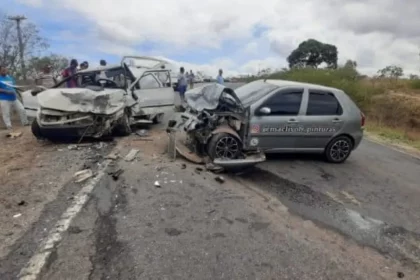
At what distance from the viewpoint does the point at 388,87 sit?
23.3 metres

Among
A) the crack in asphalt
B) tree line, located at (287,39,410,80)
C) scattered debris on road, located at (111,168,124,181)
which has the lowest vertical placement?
the crack in asphalt

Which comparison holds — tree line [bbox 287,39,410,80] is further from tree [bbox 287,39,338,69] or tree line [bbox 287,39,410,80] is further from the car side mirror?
the car side mirror

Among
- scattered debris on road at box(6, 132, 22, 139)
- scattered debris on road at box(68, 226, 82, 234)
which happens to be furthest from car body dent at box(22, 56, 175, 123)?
scattered debris on road at box(68, 226, 82, 234)

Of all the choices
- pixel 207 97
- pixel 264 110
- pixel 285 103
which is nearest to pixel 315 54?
pixel 285 103

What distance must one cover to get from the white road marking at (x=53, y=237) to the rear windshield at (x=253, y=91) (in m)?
3.35

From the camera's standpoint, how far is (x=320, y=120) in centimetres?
755

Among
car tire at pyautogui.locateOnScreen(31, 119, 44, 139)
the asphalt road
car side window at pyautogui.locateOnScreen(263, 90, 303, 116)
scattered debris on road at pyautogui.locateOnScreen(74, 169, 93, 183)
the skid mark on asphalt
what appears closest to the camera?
the asphalt road

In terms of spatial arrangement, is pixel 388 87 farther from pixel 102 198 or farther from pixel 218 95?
pixel 102 198

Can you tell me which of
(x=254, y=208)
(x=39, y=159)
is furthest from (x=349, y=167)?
(x=39, y=159)

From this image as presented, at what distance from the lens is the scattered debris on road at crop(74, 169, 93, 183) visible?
587 cm

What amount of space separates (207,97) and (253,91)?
42.5 inches

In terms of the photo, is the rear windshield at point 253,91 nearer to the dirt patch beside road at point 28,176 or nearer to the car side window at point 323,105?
the car side window at point 323,105

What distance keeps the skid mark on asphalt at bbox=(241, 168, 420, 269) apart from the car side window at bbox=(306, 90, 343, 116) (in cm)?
178

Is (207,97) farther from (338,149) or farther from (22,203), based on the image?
(22,203)
